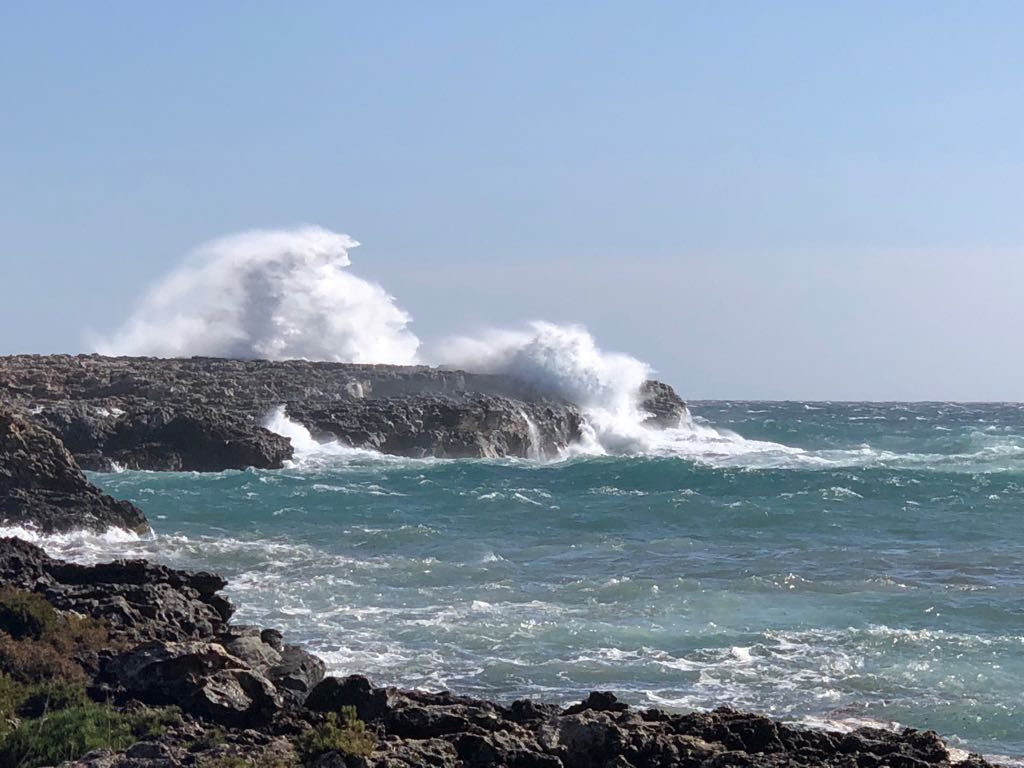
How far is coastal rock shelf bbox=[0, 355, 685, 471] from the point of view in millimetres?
40281

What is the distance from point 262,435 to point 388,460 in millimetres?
4139

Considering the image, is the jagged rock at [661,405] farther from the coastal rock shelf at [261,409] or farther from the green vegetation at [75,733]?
the green vegetation at [75,733]

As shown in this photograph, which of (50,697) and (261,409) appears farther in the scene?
(261,409)

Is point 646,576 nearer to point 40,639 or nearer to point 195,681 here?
point 40,639

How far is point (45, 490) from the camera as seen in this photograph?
80.9 ft

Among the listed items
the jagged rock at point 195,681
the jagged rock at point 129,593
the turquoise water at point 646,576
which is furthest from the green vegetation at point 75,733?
the turquoise water at point 646,576

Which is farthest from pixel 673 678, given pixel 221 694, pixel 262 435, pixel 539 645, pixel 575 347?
pixel 575 347

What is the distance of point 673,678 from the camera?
15133 millimetres

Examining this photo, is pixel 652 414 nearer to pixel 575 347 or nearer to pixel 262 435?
pixel 575 347

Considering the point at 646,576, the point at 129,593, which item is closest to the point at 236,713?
the point at 129,593

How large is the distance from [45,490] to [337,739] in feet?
52.9

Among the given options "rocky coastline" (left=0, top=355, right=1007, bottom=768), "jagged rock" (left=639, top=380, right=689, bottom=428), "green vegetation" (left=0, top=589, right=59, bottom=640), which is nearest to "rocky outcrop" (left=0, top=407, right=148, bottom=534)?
"rocky coastline" (left=0, top=355, right=1007, bottom=768)

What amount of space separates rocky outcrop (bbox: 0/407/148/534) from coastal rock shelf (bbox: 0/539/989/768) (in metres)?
10.7

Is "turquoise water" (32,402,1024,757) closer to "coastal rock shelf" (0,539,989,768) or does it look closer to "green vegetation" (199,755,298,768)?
"coastal rock shelf" (0,539,989,768)
